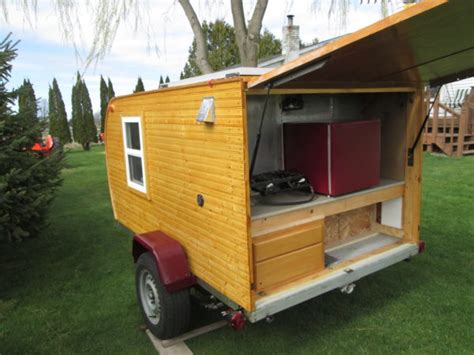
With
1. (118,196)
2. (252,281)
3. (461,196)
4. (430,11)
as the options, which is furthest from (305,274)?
(461,196)

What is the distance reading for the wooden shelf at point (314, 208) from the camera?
2.87m

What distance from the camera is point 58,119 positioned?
23.3 meters

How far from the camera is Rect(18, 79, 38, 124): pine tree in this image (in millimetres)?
4816

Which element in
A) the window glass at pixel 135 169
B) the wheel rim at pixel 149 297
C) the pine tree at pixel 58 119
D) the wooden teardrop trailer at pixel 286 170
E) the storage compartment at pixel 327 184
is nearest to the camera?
the wooden teardrop trailer at pixel 286 170

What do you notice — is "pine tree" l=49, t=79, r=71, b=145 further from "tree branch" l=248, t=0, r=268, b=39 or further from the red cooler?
the red cooler

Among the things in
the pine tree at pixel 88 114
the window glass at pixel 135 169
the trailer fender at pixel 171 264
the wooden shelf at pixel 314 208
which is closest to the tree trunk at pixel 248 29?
the window glass at pixel 135 169

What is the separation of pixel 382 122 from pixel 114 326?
10.1 feet

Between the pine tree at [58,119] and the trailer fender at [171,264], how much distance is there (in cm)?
2168

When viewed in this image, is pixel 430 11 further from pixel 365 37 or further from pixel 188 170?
pixel 188 170

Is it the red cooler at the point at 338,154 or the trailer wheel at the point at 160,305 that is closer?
the trailer wheel at the point at 160,305

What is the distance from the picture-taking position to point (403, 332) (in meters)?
3.38

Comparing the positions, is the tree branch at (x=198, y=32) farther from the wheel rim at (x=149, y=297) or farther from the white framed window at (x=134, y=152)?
the wheel rim at (x=149, y=297)

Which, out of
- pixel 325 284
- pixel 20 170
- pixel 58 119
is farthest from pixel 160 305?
pixel 58 119

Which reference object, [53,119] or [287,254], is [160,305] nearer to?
[287,254]
